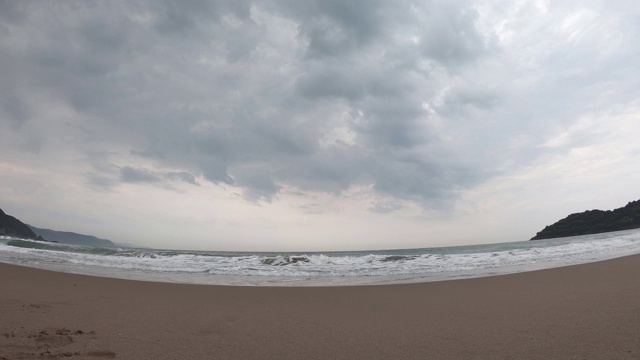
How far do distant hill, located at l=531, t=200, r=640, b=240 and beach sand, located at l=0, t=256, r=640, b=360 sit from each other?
66.8 metres

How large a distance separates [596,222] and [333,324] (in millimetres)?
82136

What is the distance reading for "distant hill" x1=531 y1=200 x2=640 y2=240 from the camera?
5857 centimetres

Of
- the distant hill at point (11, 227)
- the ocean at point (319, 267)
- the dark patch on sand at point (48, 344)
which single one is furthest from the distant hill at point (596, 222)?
the distant hill at point (11, 227)

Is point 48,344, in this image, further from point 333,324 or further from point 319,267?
point 319,267

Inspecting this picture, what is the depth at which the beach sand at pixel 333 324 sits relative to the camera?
3.52 metres

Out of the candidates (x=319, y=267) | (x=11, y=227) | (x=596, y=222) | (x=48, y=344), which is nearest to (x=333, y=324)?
(x=48, y=344)

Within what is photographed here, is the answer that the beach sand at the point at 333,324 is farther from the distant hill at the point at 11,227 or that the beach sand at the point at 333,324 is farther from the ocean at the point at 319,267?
the distant hill at the point at 11,227

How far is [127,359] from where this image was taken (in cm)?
331

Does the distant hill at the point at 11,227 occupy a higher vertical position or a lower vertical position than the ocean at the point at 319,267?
higher

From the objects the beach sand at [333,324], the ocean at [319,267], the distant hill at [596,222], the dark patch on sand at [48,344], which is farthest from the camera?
the distant hill at [596,222]

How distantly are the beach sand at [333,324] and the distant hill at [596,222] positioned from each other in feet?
219

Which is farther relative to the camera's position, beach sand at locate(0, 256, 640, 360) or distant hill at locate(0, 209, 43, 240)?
distant hill at locate(0, 209, 43, 240)

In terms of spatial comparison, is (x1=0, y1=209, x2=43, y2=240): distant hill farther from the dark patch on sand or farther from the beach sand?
the dark patch on sand

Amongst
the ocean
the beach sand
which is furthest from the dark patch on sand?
the ocean
